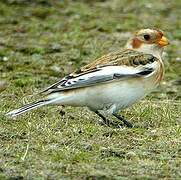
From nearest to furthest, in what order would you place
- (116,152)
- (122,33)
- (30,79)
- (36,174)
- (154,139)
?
(36,174)
(116,152)
(154,139)
(30,79)
(122,33)

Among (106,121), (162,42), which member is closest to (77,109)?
(106,121)

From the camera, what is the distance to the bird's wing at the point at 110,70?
802 cm

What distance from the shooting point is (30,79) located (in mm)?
10422

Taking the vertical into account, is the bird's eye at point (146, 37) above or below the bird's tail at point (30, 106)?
above

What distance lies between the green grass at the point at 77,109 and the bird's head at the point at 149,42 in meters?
0.68

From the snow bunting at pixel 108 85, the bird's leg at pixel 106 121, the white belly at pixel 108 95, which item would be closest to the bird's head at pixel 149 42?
the snow bunting at pixel 108 85

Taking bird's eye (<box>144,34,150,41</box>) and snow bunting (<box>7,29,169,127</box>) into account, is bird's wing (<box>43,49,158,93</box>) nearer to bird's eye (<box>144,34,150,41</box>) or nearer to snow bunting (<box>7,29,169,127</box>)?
snow bunting (<box>7,29,169,127</box>)

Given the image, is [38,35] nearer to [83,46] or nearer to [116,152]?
[83,46]

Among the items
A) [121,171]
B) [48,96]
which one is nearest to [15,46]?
[48,96]

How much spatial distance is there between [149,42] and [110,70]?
71cm

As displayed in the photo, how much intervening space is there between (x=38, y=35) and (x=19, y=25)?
0.63 meters

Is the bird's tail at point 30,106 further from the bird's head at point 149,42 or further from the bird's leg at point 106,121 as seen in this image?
the bird's head at point 149,42

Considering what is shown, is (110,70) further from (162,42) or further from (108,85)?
(162,42)

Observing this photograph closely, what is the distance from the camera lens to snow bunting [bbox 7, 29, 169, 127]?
8008mm
